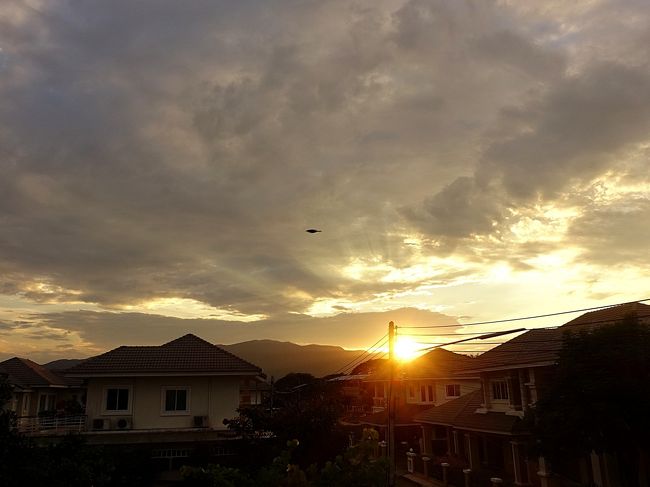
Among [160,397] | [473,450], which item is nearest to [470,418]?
[473,450]

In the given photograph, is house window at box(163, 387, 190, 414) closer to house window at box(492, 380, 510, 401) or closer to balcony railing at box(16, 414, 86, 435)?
balcony railing at box(16, 414, 86, 435)

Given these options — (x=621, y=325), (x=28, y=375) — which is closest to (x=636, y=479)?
(x=621, y=325)

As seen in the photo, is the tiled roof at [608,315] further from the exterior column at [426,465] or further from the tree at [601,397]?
the exterior column at [426,465]

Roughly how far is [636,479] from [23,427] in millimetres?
30888

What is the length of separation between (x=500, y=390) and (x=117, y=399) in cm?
2337

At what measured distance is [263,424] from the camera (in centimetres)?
2883

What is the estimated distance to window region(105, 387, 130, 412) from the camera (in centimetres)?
3241

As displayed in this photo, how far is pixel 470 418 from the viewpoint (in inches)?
1355

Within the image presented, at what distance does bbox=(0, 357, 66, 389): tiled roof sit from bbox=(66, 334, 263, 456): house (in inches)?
537

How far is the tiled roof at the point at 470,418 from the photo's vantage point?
29.7m

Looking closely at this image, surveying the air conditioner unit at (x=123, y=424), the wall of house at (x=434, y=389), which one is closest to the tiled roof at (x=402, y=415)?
the wall of house at (x=434, y=389)

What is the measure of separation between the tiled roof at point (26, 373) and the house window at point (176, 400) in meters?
16.2

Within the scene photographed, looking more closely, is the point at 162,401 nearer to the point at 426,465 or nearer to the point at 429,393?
the point at 426,465

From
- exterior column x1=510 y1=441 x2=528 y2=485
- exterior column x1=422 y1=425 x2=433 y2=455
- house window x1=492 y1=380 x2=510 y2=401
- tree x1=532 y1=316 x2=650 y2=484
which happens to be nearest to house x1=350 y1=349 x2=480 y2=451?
→ exterior column x1=422 y1=425 x2=433 y2=455
